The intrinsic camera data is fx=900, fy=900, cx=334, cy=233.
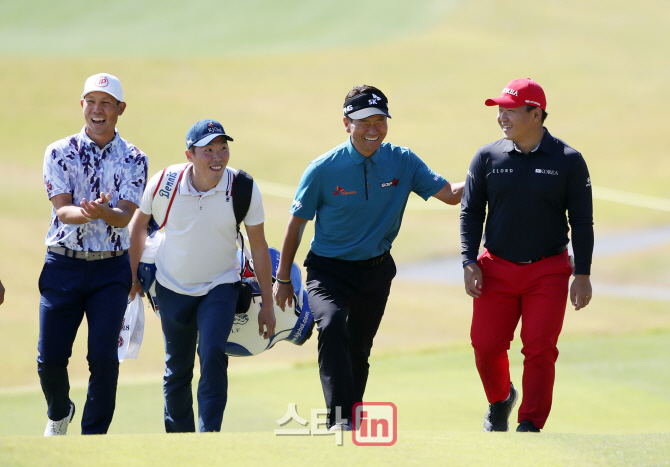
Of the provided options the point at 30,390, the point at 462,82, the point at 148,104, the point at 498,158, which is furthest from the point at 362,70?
the point at 498,158

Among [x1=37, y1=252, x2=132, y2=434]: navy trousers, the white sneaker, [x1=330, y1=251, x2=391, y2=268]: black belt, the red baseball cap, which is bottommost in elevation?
the white sneaker

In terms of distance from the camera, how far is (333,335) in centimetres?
499

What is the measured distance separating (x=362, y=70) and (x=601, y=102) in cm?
652

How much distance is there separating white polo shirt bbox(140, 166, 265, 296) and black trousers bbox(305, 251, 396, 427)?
506 mm

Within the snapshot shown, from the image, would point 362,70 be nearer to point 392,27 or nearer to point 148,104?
point 392,27

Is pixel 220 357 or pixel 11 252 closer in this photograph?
pixel 220 357

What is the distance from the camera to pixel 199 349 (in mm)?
5066

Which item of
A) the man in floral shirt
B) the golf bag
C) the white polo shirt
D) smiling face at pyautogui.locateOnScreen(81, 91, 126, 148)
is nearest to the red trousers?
the golf bag

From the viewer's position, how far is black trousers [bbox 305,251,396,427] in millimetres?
4934

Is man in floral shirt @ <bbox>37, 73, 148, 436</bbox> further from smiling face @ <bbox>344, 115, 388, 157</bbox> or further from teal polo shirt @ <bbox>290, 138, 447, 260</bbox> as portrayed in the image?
smiling face @ <bbox>344, 115, 388, 157</bbox>
